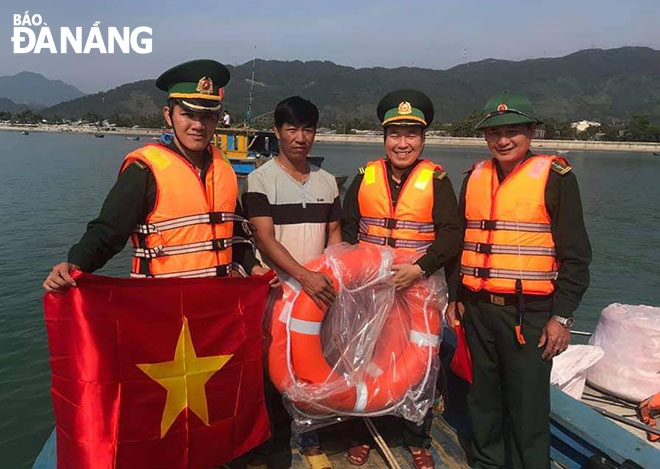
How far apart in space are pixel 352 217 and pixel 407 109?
74cm

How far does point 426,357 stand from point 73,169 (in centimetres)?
3328

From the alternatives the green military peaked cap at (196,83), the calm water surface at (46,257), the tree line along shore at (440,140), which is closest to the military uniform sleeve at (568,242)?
the green military peaked cap at (196,83)

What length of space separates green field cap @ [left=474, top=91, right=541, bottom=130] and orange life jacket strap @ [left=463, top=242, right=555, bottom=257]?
639 millimetres

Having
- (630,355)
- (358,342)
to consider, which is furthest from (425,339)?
(630,355)

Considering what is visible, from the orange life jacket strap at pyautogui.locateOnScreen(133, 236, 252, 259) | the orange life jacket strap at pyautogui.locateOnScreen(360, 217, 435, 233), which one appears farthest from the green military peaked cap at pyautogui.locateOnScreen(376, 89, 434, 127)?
the orange life jacket strap at pyautogui.locateOnScreen(133, 236, 252, 259)

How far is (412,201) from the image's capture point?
9.47 feet

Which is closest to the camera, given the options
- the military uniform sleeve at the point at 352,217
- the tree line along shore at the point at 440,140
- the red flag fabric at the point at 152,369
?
the red flag fabric at the point at 152,369

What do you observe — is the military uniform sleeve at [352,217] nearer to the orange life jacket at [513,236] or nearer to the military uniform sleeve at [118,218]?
the orange life jacket at [513,236]

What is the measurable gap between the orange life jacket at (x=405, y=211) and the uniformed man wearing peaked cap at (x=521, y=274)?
0.27m

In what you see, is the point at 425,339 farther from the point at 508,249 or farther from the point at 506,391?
the point at 508,249

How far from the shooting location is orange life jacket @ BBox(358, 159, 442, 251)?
9.47 feet

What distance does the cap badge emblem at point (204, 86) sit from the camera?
2477 mm

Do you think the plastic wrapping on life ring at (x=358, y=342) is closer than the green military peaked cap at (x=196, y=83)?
No

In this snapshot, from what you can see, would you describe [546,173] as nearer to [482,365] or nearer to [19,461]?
[482,365]
